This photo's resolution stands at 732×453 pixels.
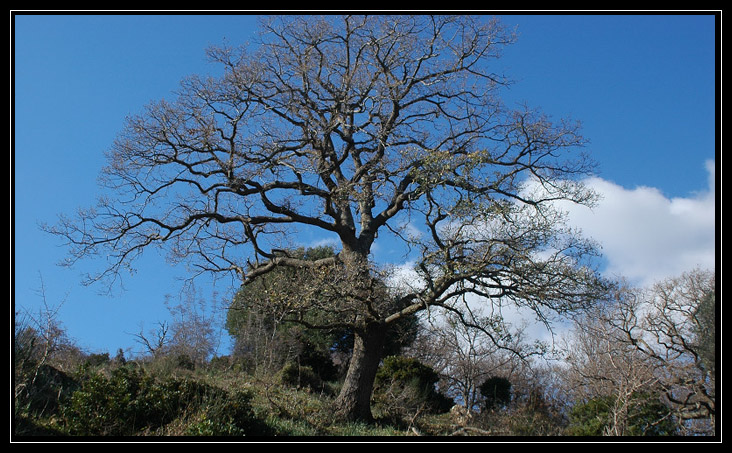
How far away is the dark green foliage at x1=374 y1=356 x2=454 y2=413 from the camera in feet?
49.8

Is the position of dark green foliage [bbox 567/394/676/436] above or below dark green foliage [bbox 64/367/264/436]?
below

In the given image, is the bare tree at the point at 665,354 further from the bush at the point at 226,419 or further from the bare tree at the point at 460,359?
the bush at the point at 226,419

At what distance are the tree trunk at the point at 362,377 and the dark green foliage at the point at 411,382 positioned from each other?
263 cm

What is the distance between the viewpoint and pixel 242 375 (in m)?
14.7

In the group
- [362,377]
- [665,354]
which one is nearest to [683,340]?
[665,354]

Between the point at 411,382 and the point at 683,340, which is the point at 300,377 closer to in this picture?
the point at 411,382

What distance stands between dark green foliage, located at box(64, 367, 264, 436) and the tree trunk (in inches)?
118

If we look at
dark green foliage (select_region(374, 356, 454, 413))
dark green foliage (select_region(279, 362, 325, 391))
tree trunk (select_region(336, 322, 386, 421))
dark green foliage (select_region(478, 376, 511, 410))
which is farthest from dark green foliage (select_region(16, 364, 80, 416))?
dark green foliage (select_region(478, 376, 511, 410))

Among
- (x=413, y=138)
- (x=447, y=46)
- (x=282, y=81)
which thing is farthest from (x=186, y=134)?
(x=447, y=46)

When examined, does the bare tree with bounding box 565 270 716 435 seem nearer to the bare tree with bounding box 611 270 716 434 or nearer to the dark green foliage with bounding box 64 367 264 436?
the bare tree with bounding box 611 270 716 434

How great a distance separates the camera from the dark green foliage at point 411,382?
597 inches

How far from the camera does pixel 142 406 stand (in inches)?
334

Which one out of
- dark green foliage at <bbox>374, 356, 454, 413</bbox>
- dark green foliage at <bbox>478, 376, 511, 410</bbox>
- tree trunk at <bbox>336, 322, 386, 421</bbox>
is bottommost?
dark green foliage at <bbox>478, 376, 511, 410</bbox>
